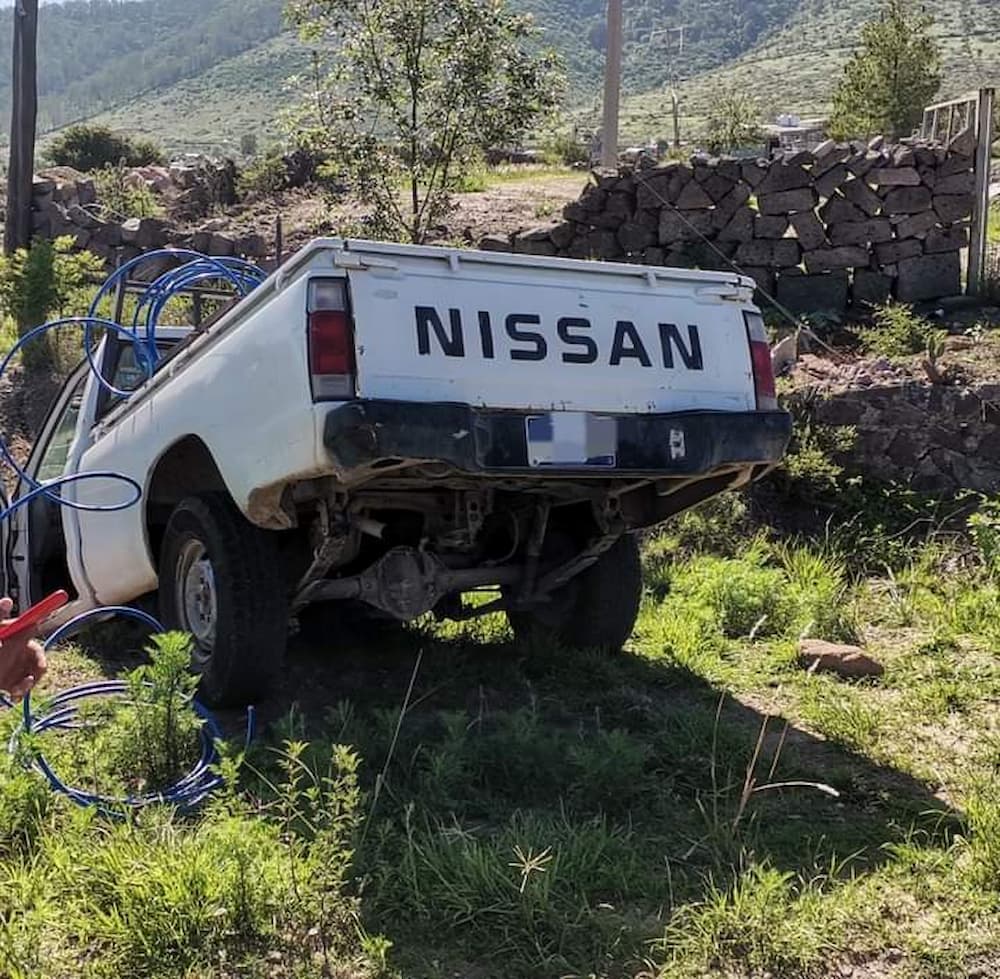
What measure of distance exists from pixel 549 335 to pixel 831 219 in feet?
24.7

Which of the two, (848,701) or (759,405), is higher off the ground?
(759,405)

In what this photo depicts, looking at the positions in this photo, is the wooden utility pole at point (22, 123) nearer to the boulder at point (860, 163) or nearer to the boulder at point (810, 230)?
the boulder at point (810, 230)

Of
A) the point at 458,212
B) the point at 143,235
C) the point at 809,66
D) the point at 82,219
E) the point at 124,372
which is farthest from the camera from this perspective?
the point at 809,66

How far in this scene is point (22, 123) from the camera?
14.6 meters

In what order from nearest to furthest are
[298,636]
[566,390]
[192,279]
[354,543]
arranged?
[566,390]
[354,543]
[298,636]
[192,279]

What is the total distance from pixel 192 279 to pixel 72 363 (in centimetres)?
681

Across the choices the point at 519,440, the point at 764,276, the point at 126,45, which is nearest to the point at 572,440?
the point at 519,440

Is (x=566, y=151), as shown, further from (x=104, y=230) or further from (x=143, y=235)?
(x=104, y=230)

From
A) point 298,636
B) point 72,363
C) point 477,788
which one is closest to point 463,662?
point 298,636

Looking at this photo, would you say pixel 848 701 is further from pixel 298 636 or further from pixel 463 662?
pixel 298 636

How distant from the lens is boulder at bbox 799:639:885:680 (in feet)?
18.8

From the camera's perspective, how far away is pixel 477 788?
4227 mm

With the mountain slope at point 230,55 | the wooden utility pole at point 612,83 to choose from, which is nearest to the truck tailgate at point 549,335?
the wooden utility pole at point 612,83

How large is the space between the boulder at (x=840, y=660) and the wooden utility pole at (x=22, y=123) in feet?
39.4
